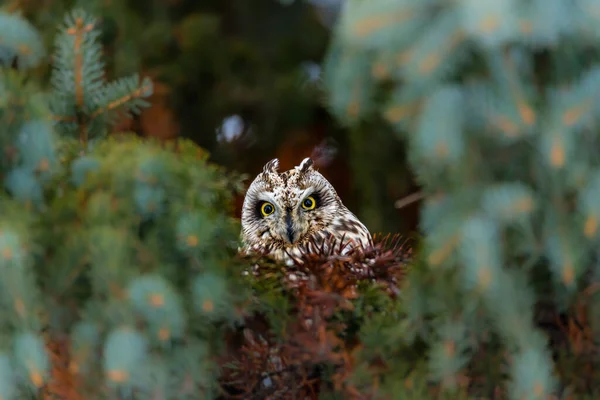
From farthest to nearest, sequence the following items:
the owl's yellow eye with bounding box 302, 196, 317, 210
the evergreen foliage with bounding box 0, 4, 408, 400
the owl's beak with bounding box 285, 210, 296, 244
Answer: the owl's yellow eye with bounding box 302, 196, 317, 210
the owl's beak with bounding box 285, 210, 296, 244
the evergreen foliage with bounding box 0, 4, 408, 400

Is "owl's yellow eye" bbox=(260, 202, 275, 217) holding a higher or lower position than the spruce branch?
higher

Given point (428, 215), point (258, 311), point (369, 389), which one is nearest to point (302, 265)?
point (258, 311)

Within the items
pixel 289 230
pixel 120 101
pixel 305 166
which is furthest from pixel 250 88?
pixel 120 101

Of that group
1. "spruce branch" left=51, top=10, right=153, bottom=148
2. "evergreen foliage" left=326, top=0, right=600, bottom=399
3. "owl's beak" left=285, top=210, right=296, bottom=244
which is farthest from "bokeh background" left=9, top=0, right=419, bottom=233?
"evergreen foliage" left=326, top=0, right=600, bottom=399

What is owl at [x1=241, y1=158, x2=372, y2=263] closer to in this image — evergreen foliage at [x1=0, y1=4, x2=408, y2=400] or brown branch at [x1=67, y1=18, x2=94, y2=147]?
brown branch at [x1=67, y1=18, x2=94, y2=147]

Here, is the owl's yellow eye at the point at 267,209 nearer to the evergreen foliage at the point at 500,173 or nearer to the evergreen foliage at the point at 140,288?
the evergreen foliage at the point at 140,288

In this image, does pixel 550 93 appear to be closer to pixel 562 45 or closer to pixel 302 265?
pixel 562 45

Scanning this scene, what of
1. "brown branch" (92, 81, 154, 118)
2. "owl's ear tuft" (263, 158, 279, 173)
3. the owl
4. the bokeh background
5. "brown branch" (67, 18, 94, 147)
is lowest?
"brown branch" (92, 81, 154, 118)

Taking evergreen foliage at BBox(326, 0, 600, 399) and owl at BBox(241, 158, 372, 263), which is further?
owl at BBox(241, 158, 372, 263)

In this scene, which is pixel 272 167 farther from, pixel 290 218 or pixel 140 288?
pixel 140 288
